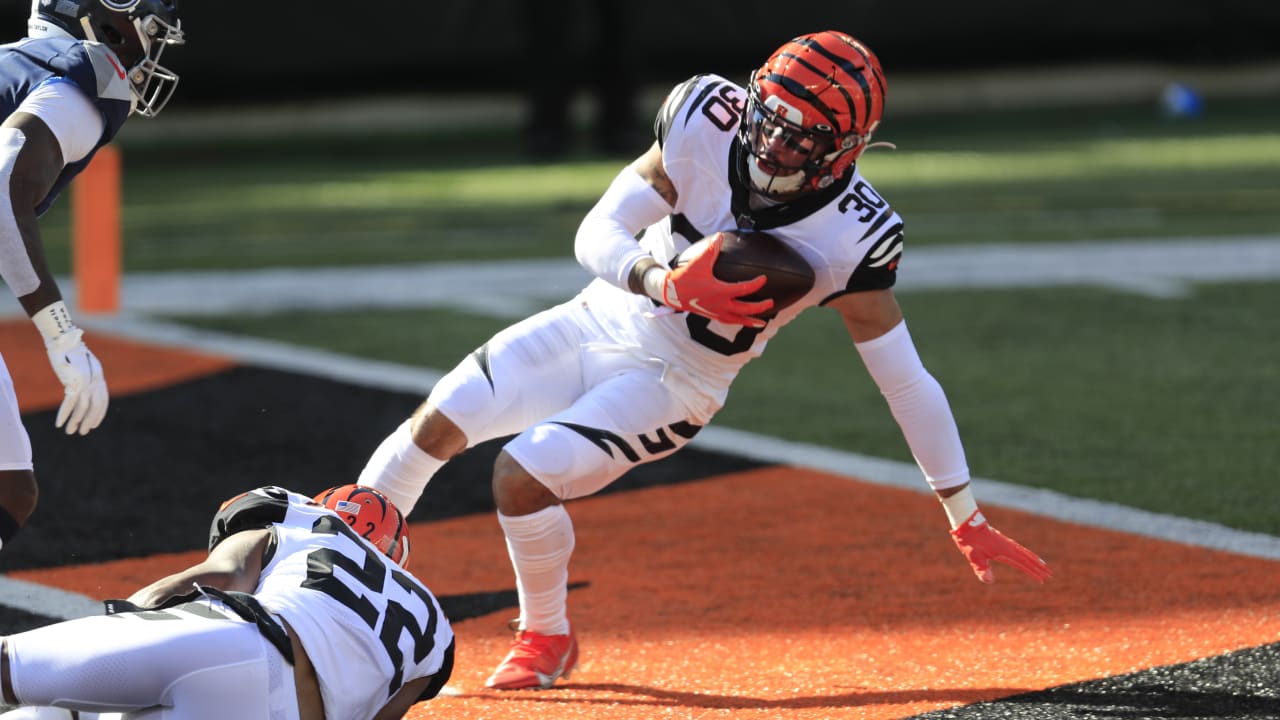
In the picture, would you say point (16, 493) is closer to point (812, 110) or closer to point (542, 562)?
point (542, 562)

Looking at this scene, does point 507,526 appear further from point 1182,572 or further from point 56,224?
point 56,224

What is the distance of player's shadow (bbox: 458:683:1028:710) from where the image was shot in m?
3.69

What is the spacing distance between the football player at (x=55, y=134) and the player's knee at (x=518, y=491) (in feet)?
3.01

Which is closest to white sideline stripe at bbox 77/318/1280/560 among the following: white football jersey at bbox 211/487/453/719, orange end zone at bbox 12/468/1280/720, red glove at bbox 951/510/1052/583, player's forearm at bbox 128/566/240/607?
orange end zone at bbox 12/468/1280/720

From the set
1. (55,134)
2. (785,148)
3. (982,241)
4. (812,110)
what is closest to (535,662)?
(785,148)

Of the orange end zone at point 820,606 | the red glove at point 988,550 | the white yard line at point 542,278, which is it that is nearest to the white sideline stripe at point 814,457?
the orange end zone at point 820,606

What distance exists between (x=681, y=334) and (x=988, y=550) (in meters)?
0.92

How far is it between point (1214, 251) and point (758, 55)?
15.1 metres

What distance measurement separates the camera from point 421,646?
3143 millimetres

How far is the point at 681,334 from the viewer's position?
4.14 metres

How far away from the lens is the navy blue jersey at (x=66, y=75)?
3.69 metres

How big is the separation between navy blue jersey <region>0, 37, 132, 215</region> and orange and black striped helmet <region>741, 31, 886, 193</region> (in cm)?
147

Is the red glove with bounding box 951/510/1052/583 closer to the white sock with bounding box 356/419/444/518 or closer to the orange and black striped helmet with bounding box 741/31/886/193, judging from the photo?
the orange and black striped helmet with bounding box 741/31/886/193

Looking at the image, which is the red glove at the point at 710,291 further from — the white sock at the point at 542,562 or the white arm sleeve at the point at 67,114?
the white arm sleeve at the point at 67,114
